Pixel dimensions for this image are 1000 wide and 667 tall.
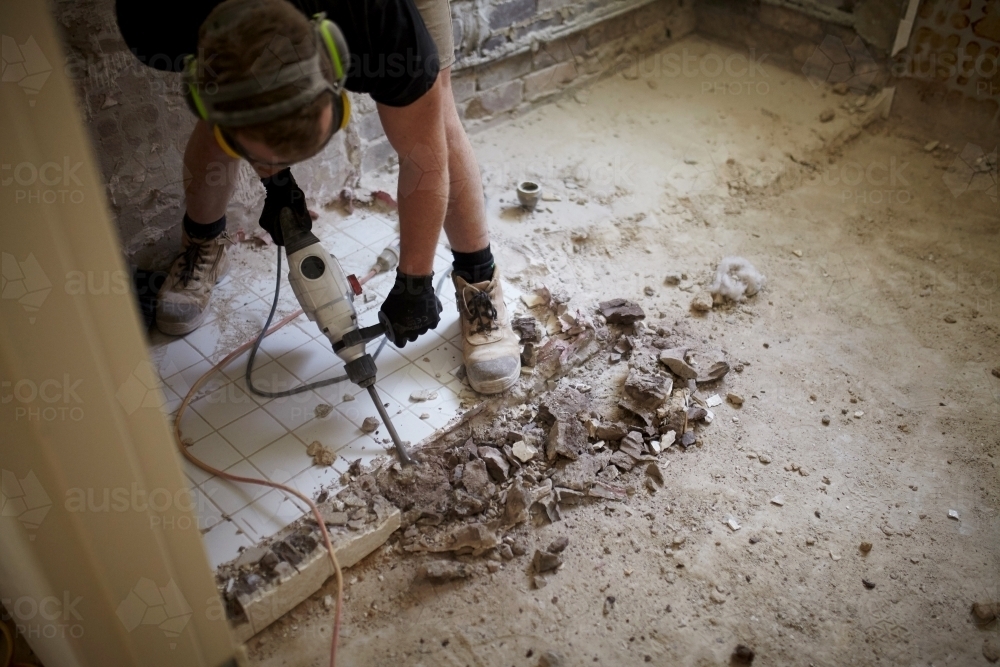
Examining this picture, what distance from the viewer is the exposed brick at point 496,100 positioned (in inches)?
118

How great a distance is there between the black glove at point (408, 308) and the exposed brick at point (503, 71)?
53.6 inches

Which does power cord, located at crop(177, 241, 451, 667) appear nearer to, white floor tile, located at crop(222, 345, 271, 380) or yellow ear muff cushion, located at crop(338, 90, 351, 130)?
white floor tile, located at crop(222, 345, 271, 380)

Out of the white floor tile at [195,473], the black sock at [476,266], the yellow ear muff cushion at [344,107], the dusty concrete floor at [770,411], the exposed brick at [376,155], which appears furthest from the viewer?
the exposed brick at [376,155]

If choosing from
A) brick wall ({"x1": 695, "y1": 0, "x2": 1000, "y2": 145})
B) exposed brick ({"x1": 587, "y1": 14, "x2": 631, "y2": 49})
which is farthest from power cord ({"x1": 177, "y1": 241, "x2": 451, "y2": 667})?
brick wall ({"x1": 695, "y1": 0, "x2": 1000, "y2": 145})

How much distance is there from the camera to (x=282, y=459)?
179cm

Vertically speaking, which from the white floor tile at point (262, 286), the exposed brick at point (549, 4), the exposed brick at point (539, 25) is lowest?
the white floor tile at point (262, 286)

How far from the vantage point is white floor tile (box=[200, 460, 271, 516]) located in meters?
1.69

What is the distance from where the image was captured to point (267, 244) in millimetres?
2402

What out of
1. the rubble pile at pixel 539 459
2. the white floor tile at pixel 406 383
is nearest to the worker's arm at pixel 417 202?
the white floor tile at pixel 406 383

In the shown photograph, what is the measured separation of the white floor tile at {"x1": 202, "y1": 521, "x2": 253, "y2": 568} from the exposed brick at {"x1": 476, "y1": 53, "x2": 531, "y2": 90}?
1.98 metres

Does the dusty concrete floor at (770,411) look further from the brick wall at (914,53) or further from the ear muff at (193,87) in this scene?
the ear muff at (193,87)

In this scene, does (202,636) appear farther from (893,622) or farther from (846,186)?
(846,186)

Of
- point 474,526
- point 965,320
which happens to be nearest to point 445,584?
point 474,526

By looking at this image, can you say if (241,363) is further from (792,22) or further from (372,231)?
(792,22)
